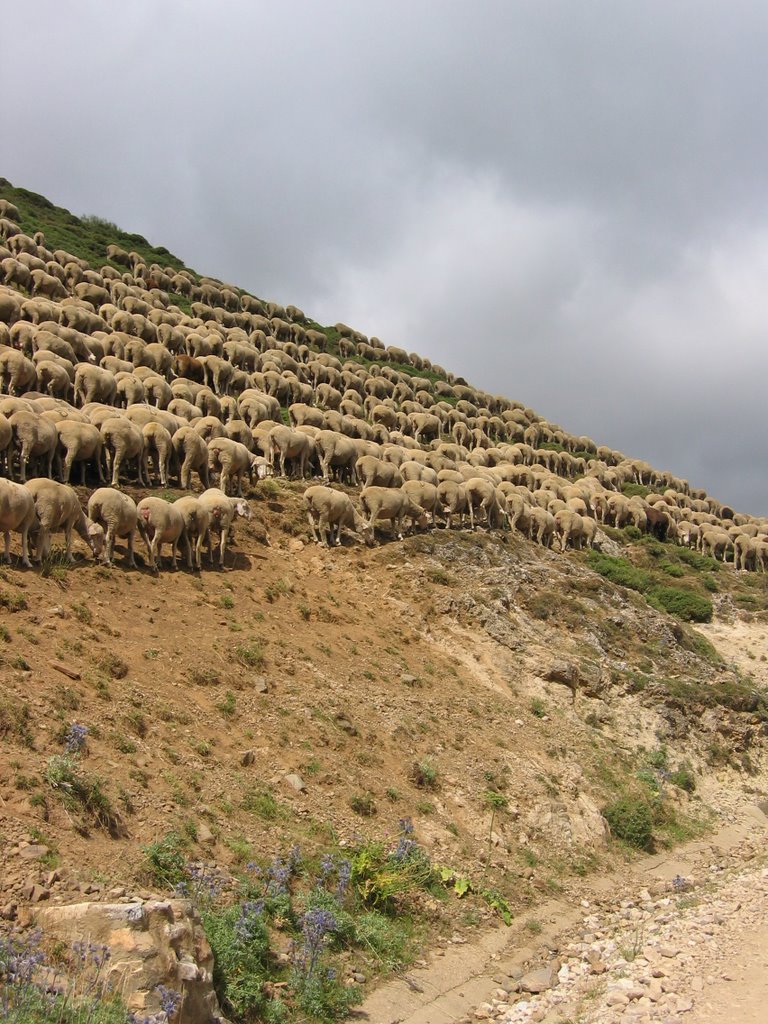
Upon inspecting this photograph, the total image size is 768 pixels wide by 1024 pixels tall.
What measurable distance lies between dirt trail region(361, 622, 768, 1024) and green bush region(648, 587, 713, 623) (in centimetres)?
1893

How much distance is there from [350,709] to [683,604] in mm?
23841

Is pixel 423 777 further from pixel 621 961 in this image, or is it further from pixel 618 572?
pixel 618 572

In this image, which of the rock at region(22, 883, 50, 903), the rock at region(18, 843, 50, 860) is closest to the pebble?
the rock at region(22, 883, 50, 903)

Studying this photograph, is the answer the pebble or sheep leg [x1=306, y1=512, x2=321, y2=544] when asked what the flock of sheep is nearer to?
sheep leg [x1=306, y1=512, x2=321, y2=544]

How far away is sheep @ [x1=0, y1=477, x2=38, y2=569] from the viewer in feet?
49.1

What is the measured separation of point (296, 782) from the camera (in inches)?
537

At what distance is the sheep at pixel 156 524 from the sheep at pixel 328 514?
5.57 metres

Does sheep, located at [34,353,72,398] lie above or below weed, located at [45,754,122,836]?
above

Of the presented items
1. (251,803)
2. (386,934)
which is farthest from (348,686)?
(386,934)

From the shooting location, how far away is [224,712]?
47.5 feet

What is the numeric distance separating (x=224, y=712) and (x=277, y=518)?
411 inches

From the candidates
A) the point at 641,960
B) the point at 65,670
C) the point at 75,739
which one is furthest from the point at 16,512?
the point at 641,960

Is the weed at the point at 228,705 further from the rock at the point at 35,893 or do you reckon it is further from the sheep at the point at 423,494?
the sheep at the point at 423,494

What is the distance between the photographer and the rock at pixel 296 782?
13556 mm
